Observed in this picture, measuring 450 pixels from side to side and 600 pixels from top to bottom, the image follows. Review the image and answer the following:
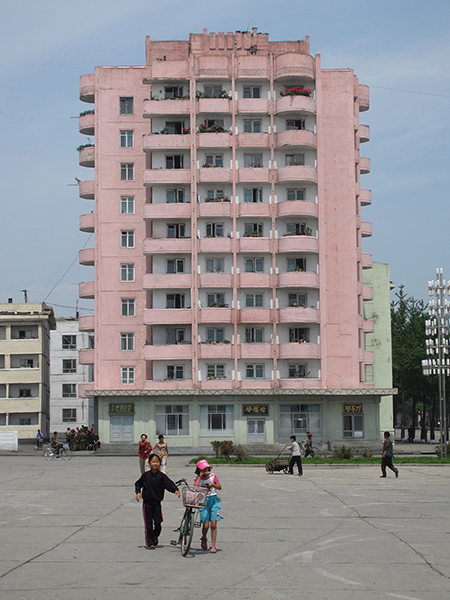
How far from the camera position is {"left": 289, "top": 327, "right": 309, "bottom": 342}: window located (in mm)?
64625

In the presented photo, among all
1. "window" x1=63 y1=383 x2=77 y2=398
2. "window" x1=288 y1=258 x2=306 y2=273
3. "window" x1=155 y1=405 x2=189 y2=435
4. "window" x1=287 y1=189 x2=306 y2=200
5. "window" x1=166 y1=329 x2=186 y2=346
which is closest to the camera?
"window" x1=155 y1=405 x2=189 y2=435

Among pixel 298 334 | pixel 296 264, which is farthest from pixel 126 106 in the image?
pixel 298 334

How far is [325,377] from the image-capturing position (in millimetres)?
63719

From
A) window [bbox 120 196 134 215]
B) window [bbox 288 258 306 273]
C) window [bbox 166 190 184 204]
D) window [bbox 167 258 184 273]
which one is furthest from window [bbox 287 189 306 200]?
window [bbox 120 196 134 215]

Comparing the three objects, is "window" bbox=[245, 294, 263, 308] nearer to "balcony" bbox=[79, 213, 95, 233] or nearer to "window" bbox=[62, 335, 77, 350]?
"balcony" bbox=[79, 213, 95, 233]

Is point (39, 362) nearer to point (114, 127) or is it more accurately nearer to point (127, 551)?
point (114, 127)

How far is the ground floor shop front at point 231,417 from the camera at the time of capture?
208 feet

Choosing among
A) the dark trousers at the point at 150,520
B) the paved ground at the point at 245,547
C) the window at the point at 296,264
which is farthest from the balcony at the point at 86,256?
the dark trousers at the point at 150,520

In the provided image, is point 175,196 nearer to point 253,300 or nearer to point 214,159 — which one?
point 214,159

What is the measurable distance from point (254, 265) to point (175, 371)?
10.2 m

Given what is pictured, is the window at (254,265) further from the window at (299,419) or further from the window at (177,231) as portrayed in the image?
the window at (299,419)

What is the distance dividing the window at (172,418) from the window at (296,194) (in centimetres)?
1835

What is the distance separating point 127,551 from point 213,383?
48291 millimetres

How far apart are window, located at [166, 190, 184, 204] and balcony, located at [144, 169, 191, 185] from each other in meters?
1.43
